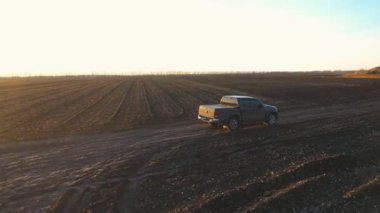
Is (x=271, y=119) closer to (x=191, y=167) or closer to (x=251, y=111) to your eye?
(x=251, y=111)

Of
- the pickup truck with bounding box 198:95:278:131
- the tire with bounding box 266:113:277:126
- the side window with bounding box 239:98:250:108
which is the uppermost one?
the side window with bounding box 239:98:250:108

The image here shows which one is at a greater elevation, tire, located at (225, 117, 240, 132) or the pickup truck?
the pickup truck

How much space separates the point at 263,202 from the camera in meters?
10.7

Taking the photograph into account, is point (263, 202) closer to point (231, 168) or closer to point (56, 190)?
point (231, 168)

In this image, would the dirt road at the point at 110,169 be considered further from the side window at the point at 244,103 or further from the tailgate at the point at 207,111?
the side window at the point at 244,103

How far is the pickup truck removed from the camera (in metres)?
22.3

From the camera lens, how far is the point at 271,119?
973 inches

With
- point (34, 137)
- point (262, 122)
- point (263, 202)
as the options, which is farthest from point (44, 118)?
point (263, 202)

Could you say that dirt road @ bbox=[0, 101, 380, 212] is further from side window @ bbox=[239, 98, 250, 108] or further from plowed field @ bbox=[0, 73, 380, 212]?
side window @ bbox=[239, 98, 250, 108]

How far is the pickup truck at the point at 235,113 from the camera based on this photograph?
2234 cm

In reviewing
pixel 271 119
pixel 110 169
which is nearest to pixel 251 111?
pixel 271 119

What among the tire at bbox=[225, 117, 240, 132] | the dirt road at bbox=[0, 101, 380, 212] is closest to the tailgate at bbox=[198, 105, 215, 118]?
the dirt road at bbox=[0, 101, 380, 212]

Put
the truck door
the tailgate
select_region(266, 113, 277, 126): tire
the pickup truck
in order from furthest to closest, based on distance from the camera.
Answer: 1. select_region(266, 113, 277, 126): tire
2. the truck door
3. the tailgate
4. the pickup truck

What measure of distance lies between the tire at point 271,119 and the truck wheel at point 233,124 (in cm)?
237
